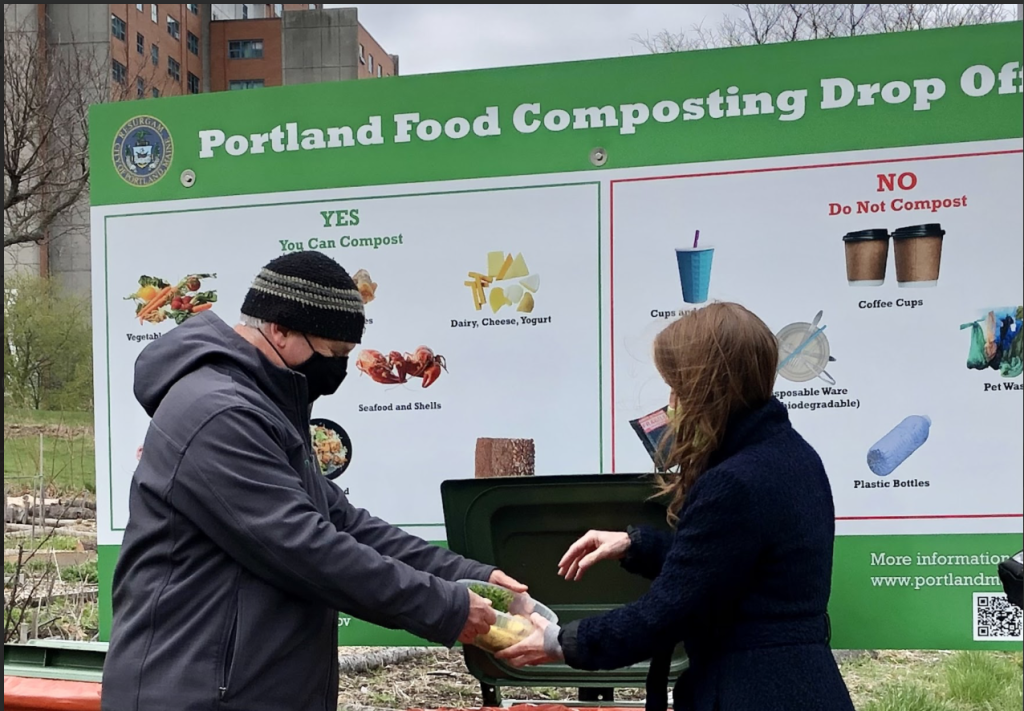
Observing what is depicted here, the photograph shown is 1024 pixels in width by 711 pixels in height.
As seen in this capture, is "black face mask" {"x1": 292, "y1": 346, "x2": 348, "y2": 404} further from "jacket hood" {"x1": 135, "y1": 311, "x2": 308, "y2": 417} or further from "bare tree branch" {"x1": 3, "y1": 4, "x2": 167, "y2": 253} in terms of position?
"bare tree branch" {"x1": 3, "y1": 4, "x2": 167, "y2": 253}

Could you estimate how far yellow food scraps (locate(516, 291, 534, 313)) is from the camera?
140 inches

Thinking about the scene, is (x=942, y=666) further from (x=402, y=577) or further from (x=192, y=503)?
(x=192, y=503)

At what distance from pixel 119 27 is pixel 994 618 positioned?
1209 centimetres

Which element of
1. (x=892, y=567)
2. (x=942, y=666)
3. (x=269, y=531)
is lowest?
(x=942, y=666)

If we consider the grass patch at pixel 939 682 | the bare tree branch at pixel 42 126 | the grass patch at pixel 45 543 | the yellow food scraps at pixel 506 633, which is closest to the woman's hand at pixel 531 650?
the yellow food scraps at pixel 506 633

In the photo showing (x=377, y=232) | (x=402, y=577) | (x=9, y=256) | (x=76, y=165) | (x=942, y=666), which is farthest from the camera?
(x=9, y=256)

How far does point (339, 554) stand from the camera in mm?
2082

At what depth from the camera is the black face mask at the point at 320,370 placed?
7.61 feet

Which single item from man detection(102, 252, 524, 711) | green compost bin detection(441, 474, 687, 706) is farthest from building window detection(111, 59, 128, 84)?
man detection(102, 252, 524, 711)

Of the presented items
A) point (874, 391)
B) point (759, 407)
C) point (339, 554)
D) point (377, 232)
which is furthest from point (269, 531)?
point (874, 391)

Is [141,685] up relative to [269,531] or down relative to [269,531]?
down

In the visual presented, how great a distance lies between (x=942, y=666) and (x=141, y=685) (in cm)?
528

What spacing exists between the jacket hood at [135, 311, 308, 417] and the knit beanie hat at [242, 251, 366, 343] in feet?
0.32

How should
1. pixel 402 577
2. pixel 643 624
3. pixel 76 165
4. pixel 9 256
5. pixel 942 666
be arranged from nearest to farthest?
pixel 643 624 → pixel 402 577 → pixel 942 666 → pixel 76 165 → pixel 9 256
